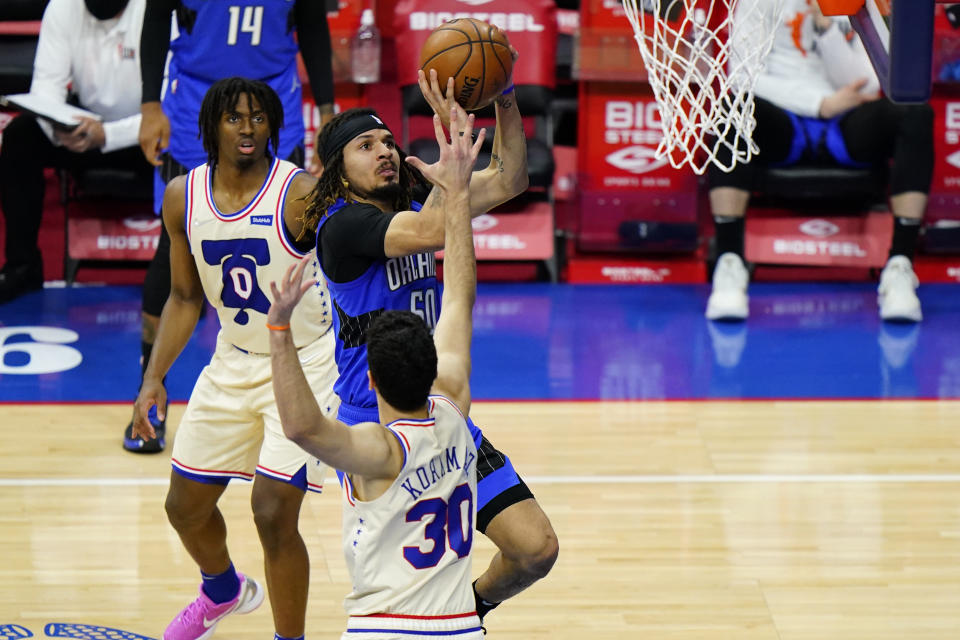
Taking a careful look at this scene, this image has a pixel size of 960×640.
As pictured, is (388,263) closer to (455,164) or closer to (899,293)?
(455,164)

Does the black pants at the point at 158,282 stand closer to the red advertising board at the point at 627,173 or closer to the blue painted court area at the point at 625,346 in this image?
the blue painted court area at the point at 625,346

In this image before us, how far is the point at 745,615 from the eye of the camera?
4.37 metres

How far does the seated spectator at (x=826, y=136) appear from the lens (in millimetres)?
7719

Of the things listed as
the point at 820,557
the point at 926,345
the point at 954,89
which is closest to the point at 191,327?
the point at 820,557

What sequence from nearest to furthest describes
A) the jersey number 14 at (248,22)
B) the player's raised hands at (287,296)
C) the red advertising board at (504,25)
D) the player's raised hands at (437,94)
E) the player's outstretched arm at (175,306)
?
the player's raised hands at (287,296) < the player's raised hands at (437,94) < the player's outstretched arm at (175,306) < the jersey number 14 at (248,22) < the red advertising board at (504,25)

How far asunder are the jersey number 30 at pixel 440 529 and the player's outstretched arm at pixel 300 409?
0.55 feet

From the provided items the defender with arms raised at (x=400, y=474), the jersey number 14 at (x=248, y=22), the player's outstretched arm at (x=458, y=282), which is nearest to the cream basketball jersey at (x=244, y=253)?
the player's outstretched arm at (x=458, y=282)

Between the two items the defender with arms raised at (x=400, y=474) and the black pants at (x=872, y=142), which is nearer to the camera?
the defender with arms raised at (x=400, y=474)

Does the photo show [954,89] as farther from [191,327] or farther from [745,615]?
[191,327]

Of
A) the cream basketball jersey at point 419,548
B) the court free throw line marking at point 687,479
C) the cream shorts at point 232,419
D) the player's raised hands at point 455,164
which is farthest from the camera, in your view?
the court free throw line marking at point 687,479

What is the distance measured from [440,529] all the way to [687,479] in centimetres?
266

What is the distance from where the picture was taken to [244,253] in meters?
4.04

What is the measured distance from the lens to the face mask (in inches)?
300

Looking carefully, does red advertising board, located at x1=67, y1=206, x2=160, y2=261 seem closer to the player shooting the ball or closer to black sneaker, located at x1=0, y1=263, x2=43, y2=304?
black sneaker, located at x1=0, y1=263, x2=43, y2=304
